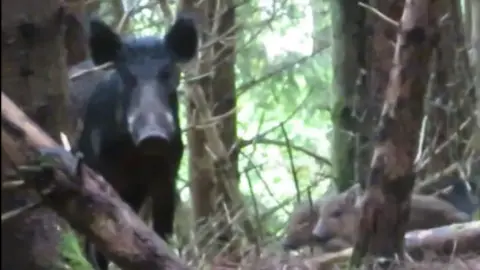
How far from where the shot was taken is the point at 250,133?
296 inches

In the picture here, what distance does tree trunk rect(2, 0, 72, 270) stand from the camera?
7.27ft

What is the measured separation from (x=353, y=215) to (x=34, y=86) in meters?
3.01

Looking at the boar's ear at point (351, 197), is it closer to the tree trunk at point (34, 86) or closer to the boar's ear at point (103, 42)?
the boar's ear at point (103, 42)

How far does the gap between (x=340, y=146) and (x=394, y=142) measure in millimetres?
2341

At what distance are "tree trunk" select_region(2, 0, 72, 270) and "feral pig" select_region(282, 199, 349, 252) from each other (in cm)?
276

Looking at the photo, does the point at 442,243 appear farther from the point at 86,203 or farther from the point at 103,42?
Answer: the point at 86,203

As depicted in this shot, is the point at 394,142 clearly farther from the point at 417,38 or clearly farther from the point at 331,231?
the point at 331,231

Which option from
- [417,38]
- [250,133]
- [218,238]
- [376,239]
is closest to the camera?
[417,38]

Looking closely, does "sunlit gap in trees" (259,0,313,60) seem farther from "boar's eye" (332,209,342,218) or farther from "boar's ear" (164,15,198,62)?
"boar's ear" (164,15,198,62)

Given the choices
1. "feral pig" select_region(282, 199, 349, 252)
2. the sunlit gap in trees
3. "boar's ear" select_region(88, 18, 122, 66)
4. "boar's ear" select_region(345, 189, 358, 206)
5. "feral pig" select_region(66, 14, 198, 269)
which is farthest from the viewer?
the sunlit gap in trees

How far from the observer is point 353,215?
5.14 metres

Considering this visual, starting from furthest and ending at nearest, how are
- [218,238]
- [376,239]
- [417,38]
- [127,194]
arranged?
1. [218,238]
2. [127,194]
3. [376,239]
4. [417,38]

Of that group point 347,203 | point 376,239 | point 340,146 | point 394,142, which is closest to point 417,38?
point 394,142

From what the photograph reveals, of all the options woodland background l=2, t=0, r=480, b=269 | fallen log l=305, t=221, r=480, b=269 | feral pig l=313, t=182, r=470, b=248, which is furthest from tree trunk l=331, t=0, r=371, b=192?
fallen log l=305, t=221, r=480, b=269
